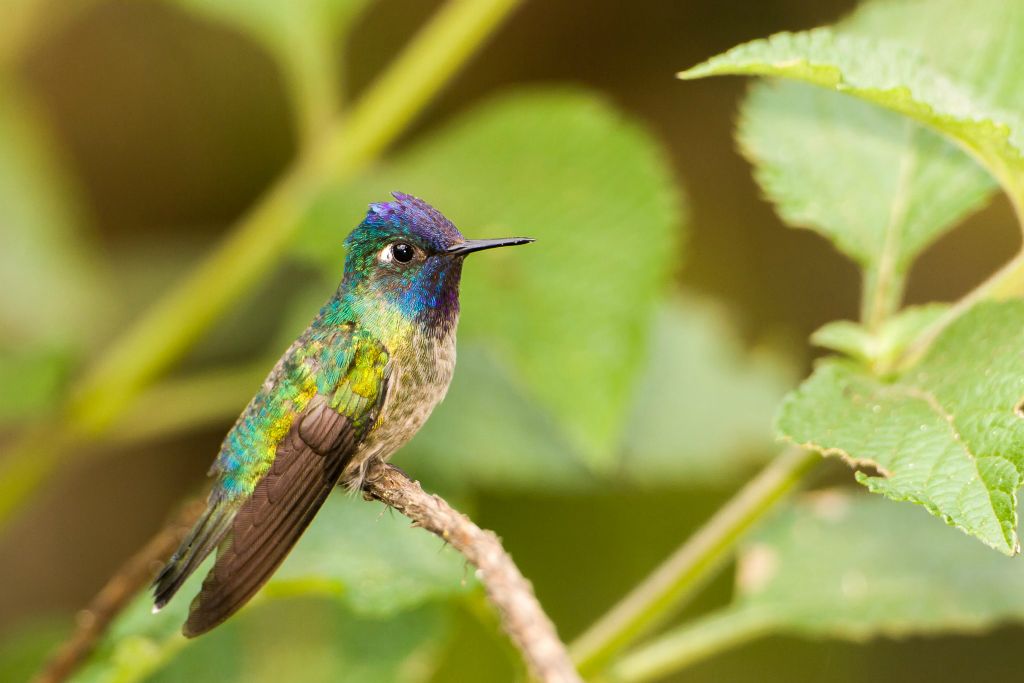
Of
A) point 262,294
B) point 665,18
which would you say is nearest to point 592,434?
point 262,294

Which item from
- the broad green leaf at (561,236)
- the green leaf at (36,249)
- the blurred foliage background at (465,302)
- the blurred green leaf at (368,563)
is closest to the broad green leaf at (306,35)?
the blurred foliage background at (465,302)

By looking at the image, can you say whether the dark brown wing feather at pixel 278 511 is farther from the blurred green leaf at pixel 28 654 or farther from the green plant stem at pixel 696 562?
the blurred green leaf at pixel 28 654

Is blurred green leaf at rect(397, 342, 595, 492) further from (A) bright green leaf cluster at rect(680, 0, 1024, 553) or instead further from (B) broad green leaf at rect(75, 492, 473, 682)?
(A) bright green leaf cluster at rect(680, 0, 1024, 553)

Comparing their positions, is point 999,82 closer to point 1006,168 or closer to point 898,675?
point 1006,168

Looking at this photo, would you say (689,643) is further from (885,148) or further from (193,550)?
(193,550)

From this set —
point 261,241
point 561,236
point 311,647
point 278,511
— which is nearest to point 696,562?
point 278,511

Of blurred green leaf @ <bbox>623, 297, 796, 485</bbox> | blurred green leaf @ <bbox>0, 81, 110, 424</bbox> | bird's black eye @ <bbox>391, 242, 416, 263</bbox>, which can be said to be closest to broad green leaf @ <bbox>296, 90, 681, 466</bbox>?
bird's black eye @ <bbox>391, 242, 416, 263</bbox>
